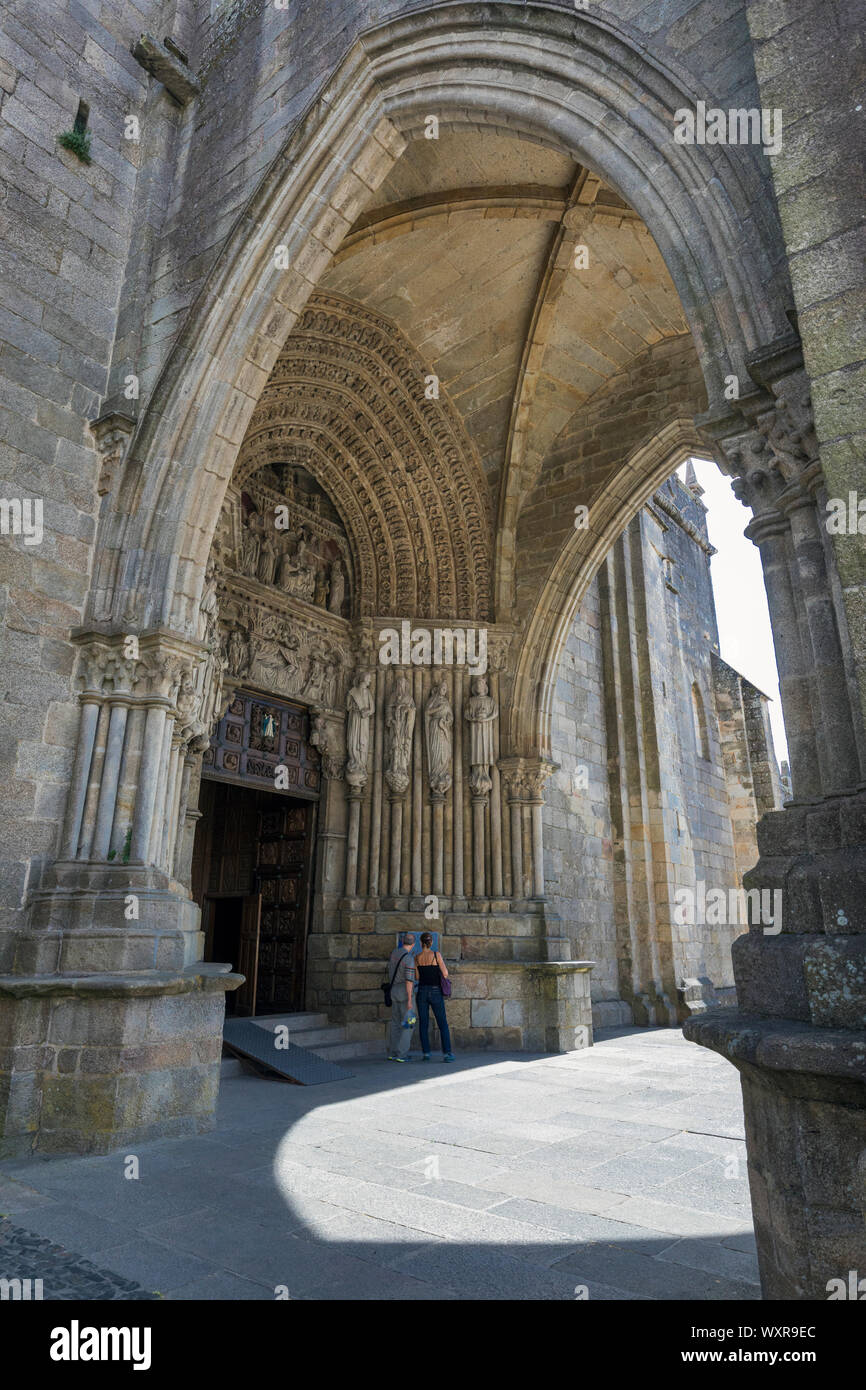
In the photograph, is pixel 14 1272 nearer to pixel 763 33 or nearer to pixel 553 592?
pixel 763 33

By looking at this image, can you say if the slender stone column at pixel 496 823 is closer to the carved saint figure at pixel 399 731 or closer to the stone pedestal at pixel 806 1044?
the carved saint figure at pixel 399 731

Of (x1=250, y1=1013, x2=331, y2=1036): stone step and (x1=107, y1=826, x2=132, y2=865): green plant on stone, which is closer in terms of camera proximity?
(x1=107, y1=826, x2=132, y2=865): green plant on stone

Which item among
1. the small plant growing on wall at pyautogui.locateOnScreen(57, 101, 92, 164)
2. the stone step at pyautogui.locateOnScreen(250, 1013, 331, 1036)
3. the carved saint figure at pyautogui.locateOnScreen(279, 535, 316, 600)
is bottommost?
the stone step at pyautogui.locateOnScreen(250, 1013, 331, 1036)

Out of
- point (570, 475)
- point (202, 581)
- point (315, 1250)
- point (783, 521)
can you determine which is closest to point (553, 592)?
point (570, 475)

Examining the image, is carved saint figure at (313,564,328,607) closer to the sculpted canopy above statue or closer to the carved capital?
the sculpted canopy above statue

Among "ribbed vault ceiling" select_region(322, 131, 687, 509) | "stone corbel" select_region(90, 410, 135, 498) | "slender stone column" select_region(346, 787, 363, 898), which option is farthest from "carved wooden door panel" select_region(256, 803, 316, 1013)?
"ribbed vault ceiling" select_region(322, 131, 687, 509)

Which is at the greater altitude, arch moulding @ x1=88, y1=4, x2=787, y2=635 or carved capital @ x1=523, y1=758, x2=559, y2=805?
arch moulding @ x1=88, y1=4, x2=787, y2=635

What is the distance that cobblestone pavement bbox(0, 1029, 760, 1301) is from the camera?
8.48ft

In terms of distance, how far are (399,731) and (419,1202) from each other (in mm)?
5971

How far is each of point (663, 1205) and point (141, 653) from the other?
4253mm

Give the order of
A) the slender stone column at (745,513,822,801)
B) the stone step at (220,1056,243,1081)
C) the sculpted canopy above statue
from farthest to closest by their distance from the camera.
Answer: the sculpted canopy above statue → the stone step at (220,1056,243,1081) → the slender stone column at (745,513,822,801)

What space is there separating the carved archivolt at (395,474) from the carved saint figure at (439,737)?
105 cm

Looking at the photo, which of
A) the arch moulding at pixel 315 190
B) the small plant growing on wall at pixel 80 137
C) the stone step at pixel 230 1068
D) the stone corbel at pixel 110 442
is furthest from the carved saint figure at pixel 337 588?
the stone step at pixel 230 1068

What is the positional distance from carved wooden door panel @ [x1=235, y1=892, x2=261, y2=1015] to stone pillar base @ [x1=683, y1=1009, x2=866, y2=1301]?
7.31 metres
